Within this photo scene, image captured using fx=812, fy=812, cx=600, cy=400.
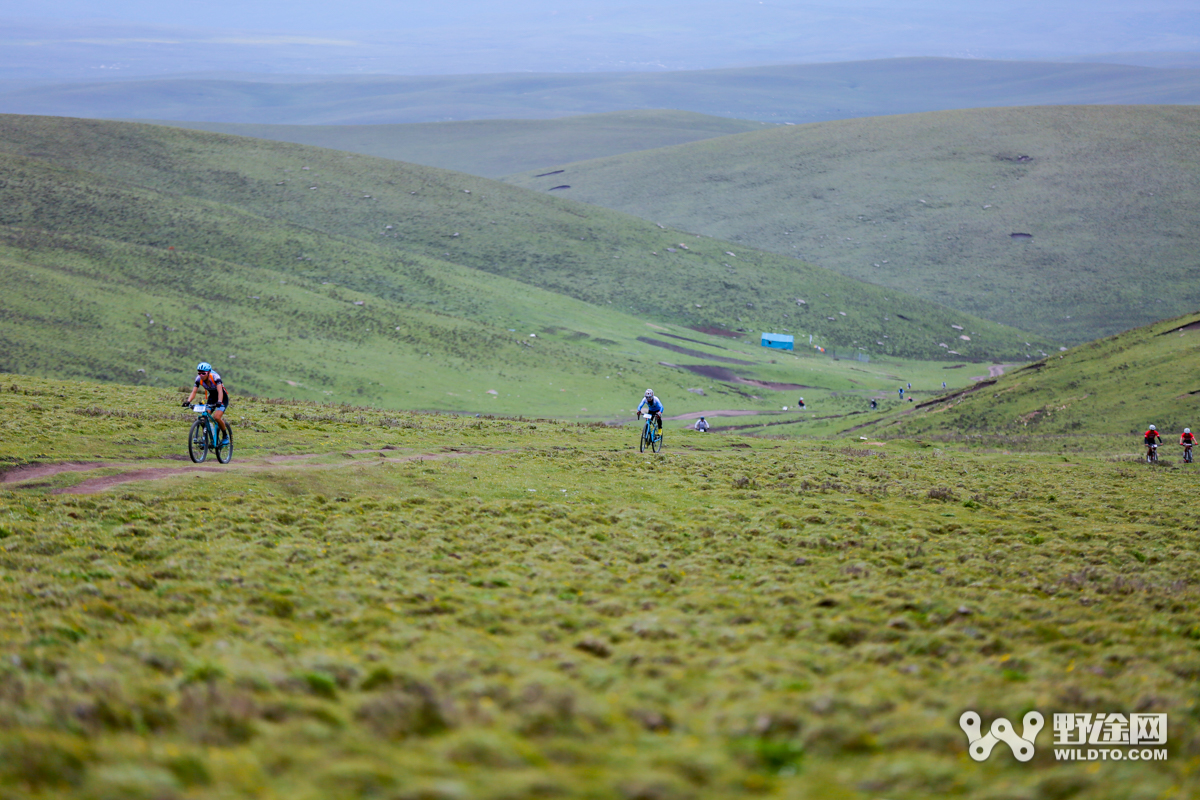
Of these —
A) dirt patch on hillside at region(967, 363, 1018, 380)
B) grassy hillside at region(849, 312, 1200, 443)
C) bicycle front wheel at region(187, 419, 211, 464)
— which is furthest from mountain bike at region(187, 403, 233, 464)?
dirt patch on hillside at region(967, 363, 1018, 380)

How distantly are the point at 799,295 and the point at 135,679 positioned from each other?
133714mm

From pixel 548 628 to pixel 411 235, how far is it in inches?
4917

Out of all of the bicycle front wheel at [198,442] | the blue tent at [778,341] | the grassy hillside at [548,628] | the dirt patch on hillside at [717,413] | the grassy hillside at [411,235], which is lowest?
the dirt patch on hillside at [717,413]

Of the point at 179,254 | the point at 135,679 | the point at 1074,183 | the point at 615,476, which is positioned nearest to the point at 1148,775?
the point at 135,679

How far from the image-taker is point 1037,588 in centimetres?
1745

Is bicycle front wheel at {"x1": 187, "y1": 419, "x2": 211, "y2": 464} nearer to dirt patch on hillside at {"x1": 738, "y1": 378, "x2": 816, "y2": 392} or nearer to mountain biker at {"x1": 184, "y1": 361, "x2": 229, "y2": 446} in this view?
mountain biker at {"x1": 184, "y1": 361, "x2": 229, "y2": 446}

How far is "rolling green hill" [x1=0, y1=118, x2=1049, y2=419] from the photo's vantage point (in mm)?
74000

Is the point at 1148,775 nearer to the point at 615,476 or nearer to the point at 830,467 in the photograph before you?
the point at 615,476

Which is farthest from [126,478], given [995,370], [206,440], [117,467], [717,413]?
[995,370]

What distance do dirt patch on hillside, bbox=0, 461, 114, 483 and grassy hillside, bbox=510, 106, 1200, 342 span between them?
14712 cm

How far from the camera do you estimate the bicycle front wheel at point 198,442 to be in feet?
81.2

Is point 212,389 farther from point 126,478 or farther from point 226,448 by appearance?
point 126,478

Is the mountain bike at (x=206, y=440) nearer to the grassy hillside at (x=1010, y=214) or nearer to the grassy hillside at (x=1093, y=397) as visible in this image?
the grassy hillside at (x=1093, y=397)

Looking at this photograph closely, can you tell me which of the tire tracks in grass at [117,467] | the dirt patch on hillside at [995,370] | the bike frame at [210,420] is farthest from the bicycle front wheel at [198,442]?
the dirt patch on hillside at [995,370]
